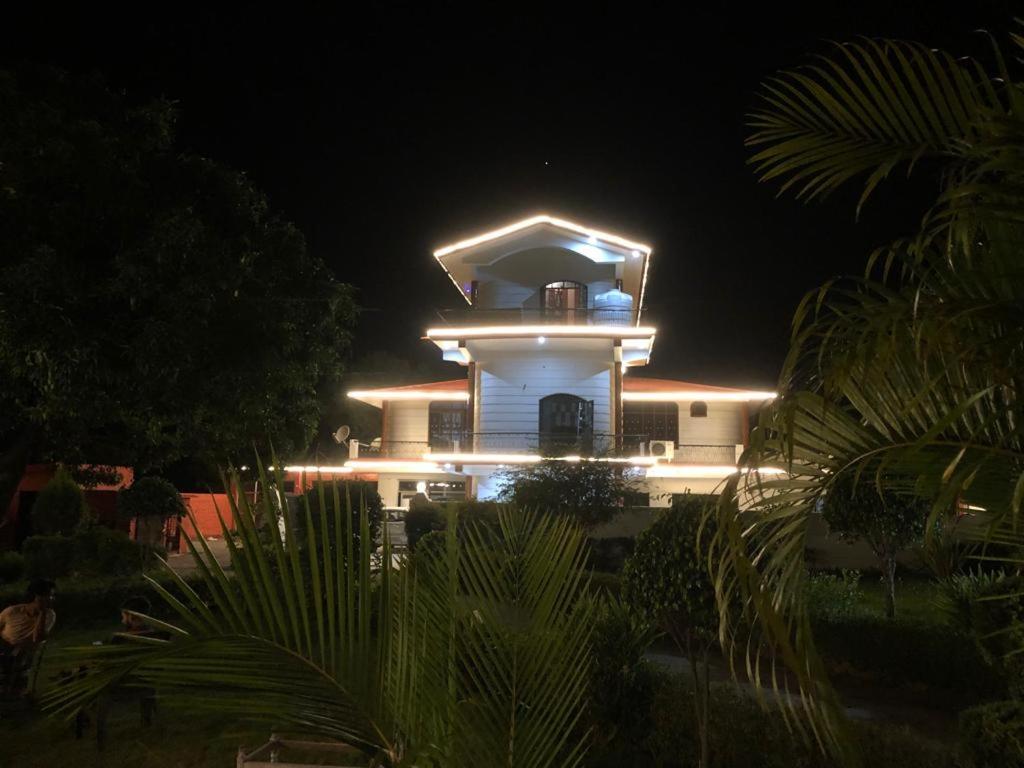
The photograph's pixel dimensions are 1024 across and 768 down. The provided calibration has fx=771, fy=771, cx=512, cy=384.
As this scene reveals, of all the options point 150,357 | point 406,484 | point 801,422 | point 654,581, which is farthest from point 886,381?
point 406,484

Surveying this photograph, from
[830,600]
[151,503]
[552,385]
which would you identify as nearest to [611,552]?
[830,600]

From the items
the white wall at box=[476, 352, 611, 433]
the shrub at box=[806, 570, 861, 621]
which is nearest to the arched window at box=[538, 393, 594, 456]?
the white wall at box=[476, 352, 611, 433]

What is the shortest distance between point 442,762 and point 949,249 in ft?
7.12

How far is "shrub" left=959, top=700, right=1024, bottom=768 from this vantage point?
4.64m

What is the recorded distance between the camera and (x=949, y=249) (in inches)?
92.0

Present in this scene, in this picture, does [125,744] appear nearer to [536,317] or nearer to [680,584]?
[680,584]

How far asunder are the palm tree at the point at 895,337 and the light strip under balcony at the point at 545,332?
68.4 feet

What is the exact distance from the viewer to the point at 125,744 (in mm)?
7133

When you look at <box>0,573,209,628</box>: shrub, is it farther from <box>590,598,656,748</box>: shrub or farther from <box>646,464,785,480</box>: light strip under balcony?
<box>646,464,785,480</box>: light strip under balcony

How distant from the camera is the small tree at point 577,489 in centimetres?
1798

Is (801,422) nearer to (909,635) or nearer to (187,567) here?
(909,635)

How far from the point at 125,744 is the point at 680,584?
17.5 ft

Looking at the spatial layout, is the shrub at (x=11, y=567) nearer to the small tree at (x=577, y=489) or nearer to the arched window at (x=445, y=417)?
the small tree at (x=577, y=489)

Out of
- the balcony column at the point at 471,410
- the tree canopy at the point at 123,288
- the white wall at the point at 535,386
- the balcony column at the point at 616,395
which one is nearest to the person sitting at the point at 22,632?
the tree canopy at the point at 123,288
